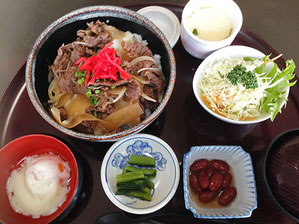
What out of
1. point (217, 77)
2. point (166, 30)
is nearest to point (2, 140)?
point (166, 30)

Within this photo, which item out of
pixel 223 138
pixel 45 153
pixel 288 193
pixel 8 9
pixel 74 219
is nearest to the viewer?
pixel 288 193

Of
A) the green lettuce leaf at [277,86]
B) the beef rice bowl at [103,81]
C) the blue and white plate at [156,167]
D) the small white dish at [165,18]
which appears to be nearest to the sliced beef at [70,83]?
the beef rice bowl at [103,81]

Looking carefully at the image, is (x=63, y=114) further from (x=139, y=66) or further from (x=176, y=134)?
(x=176, y=134)

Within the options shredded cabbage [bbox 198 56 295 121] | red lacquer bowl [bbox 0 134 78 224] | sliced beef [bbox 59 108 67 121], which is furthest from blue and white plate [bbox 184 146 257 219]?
sliced beef [bbox 59 108 67 121]

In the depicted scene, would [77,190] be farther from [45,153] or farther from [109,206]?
[45,153]

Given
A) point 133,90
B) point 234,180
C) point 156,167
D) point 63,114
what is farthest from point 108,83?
point 234,180

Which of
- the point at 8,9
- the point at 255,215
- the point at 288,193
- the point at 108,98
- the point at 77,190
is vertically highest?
the point at 8,9

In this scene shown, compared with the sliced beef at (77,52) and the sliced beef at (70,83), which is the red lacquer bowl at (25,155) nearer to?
the sliced beef at (70,83)
